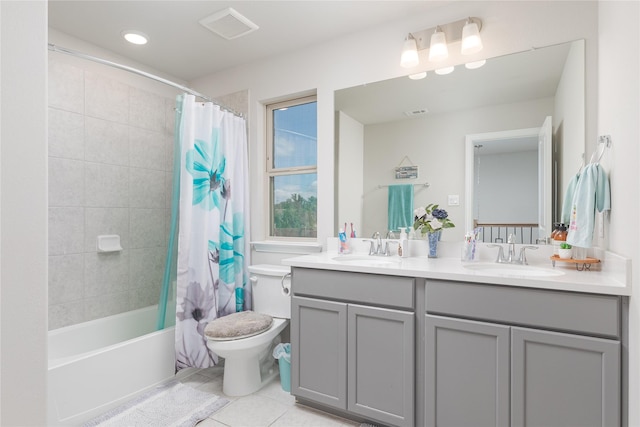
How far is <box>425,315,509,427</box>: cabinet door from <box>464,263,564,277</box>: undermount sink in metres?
0.29

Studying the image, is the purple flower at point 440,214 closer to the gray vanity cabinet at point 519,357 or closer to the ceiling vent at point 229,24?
the gray vanity cabinet at point 519,357

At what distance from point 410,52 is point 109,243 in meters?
2.56

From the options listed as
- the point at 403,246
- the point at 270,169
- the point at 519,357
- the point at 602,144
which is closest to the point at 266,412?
the point at 403,246

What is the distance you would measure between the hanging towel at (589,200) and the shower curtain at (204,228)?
2.12 metres

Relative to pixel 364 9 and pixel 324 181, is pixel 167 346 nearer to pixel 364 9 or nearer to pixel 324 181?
pixel 324 181

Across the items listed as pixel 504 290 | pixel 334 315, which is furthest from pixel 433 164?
pixel 334 315

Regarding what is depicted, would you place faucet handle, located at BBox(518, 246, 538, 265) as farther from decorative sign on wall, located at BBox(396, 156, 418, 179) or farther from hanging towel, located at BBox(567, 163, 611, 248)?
decorative sign on wall, located at BBox(396, 156, 418, 179)

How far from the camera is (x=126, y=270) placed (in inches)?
107

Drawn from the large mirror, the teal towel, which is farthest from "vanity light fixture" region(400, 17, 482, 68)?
the teal towel

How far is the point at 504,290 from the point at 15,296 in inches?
63.2

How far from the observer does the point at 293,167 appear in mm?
2803

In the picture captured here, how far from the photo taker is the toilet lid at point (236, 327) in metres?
2.04

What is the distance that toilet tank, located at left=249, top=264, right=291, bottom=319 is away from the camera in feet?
7.82

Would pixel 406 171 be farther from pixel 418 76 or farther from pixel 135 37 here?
pixel 135 37
